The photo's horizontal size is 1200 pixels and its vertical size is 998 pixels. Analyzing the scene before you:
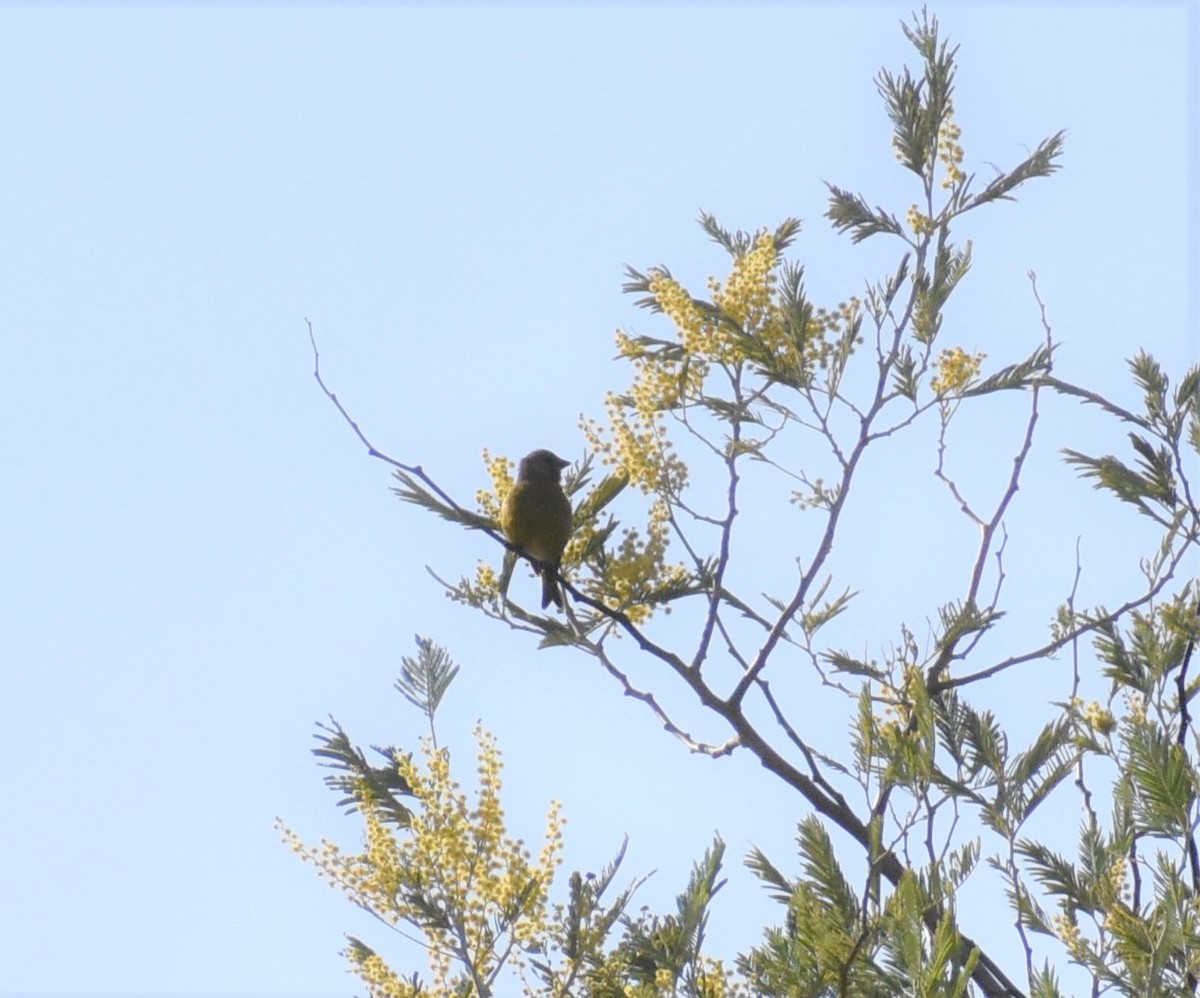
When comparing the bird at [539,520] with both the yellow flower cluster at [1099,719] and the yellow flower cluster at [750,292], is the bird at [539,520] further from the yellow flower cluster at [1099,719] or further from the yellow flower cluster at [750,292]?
the yellow flower cluster at [1099,719]

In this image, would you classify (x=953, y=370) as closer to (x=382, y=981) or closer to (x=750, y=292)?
(x=750, y=292)

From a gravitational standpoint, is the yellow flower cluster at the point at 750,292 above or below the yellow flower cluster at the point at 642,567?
above

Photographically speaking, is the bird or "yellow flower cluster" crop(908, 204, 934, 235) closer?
"yellow flower cluster" crop(908, 204, 934, 235)

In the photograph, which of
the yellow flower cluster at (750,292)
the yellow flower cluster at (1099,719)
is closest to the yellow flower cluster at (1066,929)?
the yellow flower cluster at (1099,719)

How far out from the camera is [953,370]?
4840mm

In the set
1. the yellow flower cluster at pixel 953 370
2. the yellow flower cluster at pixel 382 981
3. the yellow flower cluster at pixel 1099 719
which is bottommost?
the yellow flower cluster at pixel 382 981

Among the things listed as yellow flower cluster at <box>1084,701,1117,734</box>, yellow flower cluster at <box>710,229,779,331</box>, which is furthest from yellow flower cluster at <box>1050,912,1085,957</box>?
yellow flower cluster at <box>710,229,779,331</box>

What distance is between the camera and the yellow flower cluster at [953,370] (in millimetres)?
4840

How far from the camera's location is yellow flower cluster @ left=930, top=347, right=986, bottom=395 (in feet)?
15.9

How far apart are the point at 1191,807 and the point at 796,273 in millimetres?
2262

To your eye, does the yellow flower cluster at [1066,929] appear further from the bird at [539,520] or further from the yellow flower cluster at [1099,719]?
the bird at [539,520]

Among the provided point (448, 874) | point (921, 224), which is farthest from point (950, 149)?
point (448, 874)

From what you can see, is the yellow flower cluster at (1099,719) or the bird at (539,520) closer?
the yellow flower cluster at (1099,719)

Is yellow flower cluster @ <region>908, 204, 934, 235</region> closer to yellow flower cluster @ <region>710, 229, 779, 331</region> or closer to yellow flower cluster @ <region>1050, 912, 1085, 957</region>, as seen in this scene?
yellow flower cluster @ <region>710, 229, 779, 331</region>
